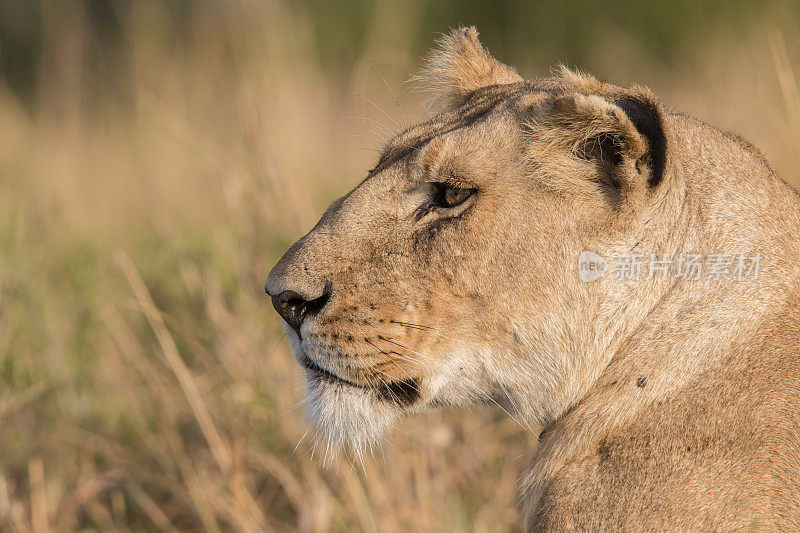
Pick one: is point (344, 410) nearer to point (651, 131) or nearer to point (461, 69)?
point (651, 131)

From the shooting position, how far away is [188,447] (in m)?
4.17

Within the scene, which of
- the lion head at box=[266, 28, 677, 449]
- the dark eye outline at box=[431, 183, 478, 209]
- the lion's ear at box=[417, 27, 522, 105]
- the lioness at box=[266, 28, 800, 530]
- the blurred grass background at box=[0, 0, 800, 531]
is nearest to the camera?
the lioness at box=[266, 28, 800, 530]

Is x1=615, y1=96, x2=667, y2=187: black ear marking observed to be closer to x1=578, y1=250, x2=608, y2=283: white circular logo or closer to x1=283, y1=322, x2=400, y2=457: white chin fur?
x1=578, y1=250, x2=608, y2=283: white circular logo

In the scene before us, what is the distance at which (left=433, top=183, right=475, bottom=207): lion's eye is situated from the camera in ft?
8.09

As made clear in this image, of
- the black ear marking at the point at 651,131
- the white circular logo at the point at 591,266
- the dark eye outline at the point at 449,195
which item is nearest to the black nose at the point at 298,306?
the dark eye outline at the point at 449,195

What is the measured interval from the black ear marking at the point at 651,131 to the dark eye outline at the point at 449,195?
0.45 meters

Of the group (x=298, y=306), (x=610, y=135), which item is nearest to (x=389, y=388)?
(x=298, y=306)

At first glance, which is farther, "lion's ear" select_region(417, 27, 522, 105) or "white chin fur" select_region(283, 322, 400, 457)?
"lion's ear" select_region(417, 27, 522, 105)

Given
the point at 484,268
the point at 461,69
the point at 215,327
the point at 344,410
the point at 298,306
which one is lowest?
the point at 215,327

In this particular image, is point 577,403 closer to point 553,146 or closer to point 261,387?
point 553,146

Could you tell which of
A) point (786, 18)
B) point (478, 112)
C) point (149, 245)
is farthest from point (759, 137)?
point (149, 245)

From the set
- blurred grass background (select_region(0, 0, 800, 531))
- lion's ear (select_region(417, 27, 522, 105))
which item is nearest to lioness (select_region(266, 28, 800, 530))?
lion's ear (select_region(417, 27, 522, 105))

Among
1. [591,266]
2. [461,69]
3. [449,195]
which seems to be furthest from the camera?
[461,69]

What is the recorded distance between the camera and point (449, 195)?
2.48 metres
